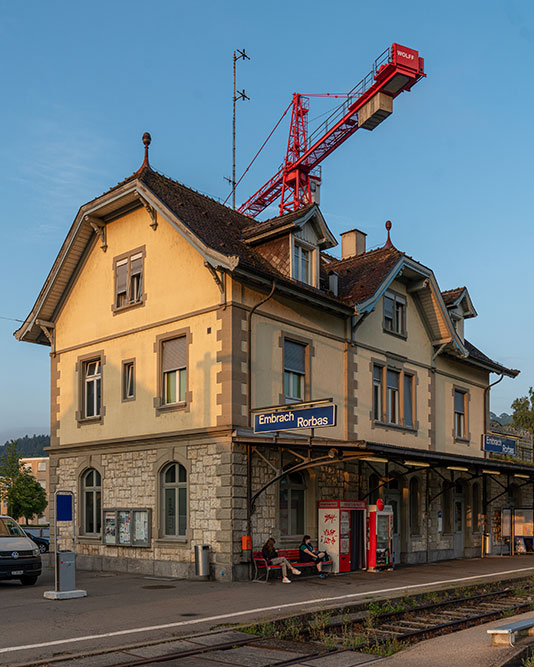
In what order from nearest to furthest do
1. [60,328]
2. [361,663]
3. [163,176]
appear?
[361,663] → [163,176] → [60,328]

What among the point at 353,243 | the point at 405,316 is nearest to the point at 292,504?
the point at 405,316

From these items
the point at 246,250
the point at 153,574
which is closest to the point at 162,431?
the point at 153,574

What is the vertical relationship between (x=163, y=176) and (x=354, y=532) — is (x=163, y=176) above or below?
above

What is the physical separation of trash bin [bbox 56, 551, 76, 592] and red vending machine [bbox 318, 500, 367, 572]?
708cm

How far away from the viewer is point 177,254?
21.0m

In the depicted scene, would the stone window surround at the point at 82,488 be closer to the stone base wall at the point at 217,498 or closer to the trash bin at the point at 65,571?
the stone base wall at the point at 217,498

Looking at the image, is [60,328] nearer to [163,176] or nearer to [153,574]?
[163,176]

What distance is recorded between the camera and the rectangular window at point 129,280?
2236 cm

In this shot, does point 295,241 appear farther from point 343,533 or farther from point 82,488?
point 82,488

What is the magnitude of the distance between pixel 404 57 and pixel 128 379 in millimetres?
22224

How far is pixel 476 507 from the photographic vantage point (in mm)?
29641

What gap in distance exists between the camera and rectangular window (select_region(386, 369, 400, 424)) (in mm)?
24922

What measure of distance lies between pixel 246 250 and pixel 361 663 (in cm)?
1396

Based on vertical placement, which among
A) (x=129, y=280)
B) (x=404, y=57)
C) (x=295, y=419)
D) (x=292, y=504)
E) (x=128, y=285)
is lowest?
(x=292, y=504)
